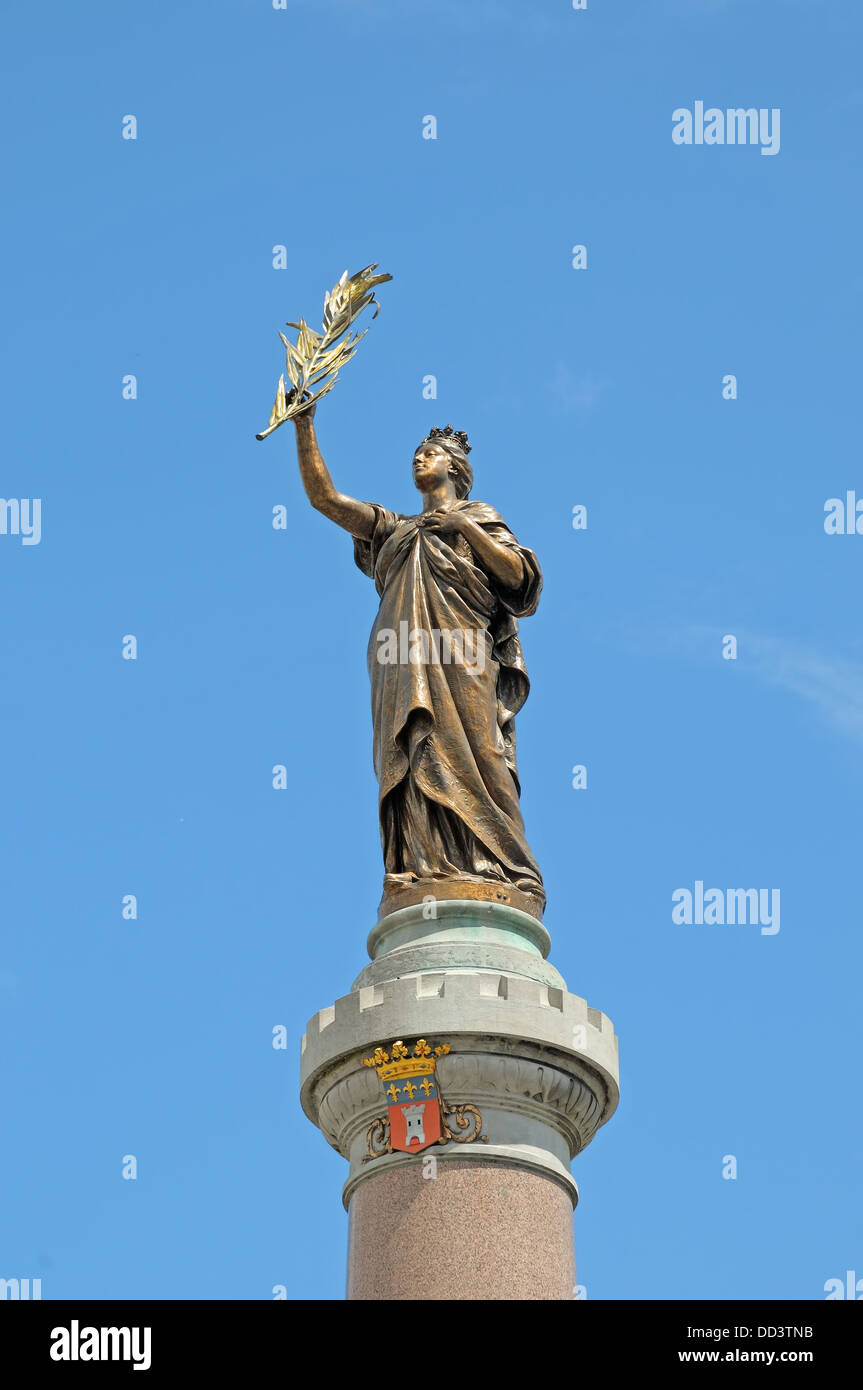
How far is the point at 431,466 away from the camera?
19781 millimetres

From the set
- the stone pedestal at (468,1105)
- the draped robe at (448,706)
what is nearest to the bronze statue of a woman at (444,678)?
the draped robe at (448,706)

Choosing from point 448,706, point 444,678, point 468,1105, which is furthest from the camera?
point 444,678

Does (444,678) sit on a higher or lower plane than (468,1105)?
higher

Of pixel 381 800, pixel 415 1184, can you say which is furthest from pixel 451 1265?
pixel 381 800

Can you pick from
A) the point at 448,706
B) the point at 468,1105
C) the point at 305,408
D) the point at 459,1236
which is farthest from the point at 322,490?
the point at 459,1236

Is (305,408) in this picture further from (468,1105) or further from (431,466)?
(468,1105)

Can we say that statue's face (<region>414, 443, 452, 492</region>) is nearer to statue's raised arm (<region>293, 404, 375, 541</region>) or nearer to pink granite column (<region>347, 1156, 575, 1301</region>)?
statue's raised arm (<region>293, 404, 375, 541</region>)

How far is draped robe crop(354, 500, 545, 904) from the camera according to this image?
58.6ft

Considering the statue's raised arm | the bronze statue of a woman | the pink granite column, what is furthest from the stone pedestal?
the statue's raised arm

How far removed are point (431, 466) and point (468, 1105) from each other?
5916mm

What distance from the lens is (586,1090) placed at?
55.8 ft
